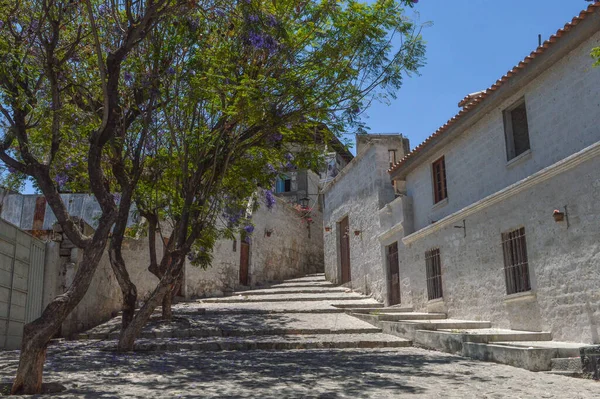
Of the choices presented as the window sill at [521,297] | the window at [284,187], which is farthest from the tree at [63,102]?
the window at [284,187]

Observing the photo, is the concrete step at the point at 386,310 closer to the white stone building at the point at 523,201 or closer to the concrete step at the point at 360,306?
the concrete step at the point at 360,306

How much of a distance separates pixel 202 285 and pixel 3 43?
1263 centimetres

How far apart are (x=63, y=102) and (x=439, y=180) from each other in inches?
347

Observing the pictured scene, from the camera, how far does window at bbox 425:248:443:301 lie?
13296 millimetres

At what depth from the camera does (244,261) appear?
71.4 feet

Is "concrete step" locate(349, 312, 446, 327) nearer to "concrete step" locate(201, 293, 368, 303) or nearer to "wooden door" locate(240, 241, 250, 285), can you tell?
"concrete step" locate(201, 293, 368, 303)

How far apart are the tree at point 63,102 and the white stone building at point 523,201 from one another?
20.7 ft

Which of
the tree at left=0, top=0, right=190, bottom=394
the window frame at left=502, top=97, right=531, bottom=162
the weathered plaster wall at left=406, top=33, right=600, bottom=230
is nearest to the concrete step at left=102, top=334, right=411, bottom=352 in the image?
the tree at left=0, top=0, right=190, bottom=394

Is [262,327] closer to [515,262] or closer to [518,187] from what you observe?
[515,262]

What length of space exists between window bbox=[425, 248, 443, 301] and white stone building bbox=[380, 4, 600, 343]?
32mm

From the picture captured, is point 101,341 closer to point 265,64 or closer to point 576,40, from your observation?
point 265,64

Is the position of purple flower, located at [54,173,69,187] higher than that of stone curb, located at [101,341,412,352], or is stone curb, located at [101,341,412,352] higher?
purple flower, located at [54,173,69,187]

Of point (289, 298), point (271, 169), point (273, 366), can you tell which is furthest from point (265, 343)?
point (289, 298)

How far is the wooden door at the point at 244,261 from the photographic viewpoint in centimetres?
2155
